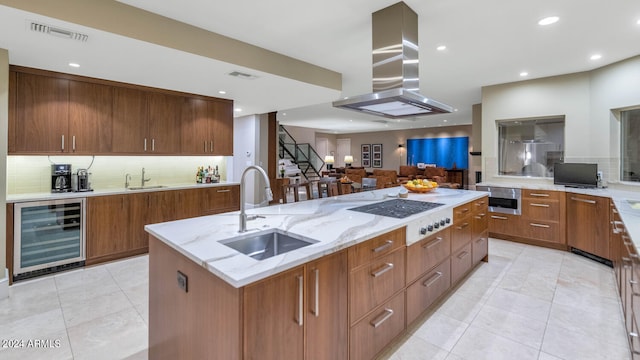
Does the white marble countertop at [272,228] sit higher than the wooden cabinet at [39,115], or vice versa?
the wooden cabinet at [39,115]

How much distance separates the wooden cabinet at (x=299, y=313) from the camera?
118 cm

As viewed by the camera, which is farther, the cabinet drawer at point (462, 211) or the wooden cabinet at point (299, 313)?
the cabinet drawer at point (462, 211)

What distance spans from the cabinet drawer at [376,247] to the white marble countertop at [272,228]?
48mm

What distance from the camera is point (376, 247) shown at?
179cm

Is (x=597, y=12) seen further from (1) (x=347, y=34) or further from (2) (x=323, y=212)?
(2) (x=323, y=212)

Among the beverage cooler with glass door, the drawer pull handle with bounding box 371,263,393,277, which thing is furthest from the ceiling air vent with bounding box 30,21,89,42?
the drawer pull handle with bounding box 371,263,393,277

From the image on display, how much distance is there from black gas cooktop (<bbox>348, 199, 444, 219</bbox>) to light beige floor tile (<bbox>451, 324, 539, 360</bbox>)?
98 cm

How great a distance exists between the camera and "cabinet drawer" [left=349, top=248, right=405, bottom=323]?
1.65m

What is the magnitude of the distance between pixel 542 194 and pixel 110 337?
17.6 ft

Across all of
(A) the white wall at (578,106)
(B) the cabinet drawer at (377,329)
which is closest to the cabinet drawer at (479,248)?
(B) the cabinet drawer at (377,329)

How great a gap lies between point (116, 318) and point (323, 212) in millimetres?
1944

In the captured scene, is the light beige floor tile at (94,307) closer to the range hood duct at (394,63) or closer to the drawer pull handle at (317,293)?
the drawer pull handle at (317,293)

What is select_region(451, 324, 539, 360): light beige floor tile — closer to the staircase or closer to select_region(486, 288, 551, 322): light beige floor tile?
select_region(486, 288, 551, 322): light beige floor tile

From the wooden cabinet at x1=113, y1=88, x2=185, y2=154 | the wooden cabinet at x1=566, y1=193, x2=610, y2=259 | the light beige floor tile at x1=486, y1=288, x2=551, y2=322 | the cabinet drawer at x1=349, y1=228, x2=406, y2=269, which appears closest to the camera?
the cabinet drawer at x1=349, y1=228, x2=406, y2=269
